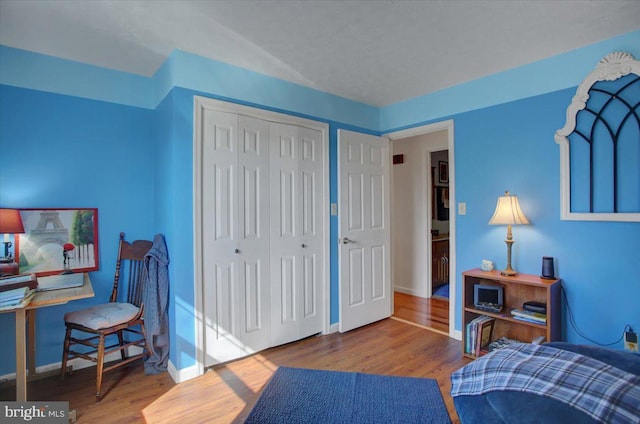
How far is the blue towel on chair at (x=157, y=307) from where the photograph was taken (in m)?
2.34

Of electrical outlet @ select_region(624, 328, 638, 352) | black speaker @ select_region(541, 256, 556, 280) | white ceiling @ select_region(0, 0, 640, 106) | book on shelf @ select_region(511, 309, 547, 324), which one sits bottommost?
electrical outlet @ select_region(624, 328, 638, 352)

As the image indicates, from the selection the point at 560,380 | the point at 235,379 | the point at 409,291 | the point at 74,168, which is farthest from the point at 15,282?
the point at 409,291

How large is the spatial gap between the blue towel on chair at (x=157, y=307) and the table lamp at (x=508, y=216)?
264cm

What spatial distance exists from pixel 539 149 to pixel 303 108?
2.06m

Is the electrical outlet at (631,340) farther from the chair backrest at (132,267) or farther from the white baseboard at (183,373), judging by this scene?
the chair backrest at (132,267)

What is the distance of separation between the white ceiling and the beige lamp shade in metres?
1.13


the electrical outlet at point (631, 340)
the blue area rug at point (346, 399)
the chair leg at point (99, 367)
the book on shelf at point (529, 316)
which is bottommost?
the blue area rug at point (346, 399)

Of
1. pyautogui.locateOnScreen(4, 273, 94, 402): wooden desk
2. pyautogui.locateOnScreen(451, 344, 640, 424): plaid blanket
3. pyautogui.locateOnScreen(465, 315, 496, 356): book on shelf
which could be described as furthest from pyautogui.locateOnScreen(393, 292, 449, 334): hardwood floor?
pyautogui.locateOnScreen(4, 273, 94, 402): wooden desk

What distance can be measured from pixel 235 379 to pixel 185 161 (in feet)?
5.52

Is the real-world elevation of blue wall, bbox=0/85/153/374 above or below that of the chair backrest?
above

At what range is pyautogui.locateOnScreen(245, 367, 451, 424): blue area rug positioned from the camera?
5.84 ft

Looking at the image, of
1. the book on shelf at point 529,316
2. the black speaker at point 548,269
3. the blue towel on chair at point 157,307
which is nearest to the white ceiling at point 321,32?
the blue towel on chair at point 157,307

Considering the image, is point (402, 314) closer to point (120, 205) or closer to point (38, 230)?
point (120, 205)

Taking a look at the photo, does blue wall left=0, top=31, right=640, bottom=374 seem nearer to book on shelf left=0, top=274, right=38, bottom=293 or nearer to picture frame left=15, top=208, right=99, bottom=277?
picture frame left=15, top=208, right=99, bottom=277
